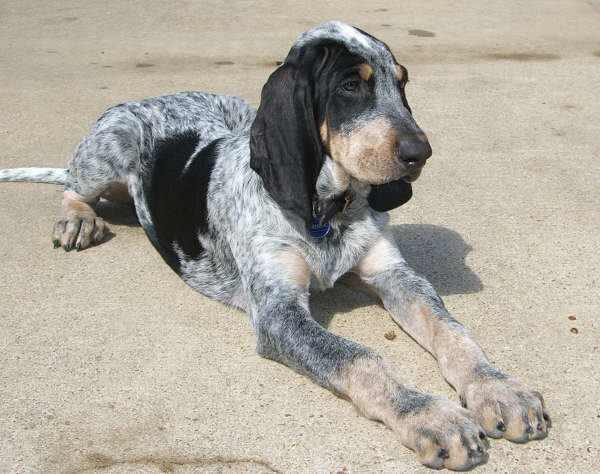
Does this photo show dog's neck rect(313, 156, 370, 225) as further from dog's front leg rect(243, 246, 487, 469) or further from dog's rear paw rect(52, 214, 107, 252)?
dog's rear paw rect(52, 214, 107, 252)

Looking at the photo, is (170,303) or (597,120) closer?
(170,303)

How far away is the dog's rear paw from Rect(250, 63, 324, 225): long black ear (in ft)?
5.11

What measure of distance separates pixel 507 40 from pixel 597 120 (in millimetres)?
2935

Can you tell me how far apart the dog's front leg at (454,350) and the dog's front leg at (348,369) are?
11cm

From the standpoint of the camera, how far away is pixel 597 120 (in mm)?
6234

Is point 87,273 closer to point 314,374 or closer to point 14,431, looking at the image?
point 14,431

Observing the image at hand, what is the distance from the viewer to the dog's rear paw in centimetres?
430

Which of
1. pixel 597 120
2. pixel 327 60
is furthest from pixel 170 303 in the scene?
pixel 597 120

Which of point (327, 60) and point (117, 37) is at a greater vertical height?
point (327, 60)

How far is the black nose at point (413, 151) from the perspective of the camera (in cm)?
296

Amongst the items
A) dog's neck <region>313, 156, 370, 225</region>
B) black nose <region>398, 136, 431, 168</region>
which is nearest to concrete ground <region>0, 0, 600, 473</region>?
dog's neck <region>313, 156, 370, 225</region>

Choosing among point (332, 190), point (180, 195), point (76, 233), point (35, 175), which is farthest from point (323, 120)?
point (35, 175)

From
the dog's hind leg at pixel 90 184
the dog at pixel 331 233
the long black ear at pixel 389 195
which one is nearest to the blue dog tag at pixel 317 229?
the dog at pixel 331 233

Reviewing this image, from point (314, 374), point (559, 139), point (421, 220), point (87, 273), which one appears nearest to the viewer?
point (314, 374)
